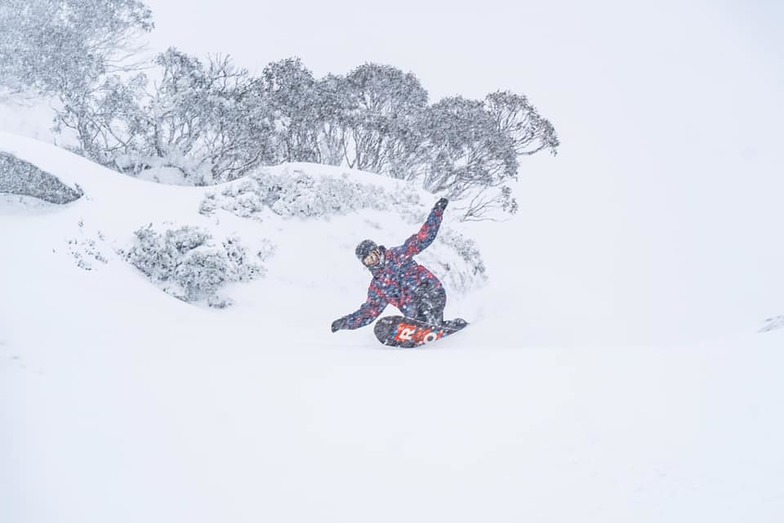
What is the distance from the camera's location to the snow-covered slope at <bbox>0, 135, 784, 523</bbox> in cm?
163

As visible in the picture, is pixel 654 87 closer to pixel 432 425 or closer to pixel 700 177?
pixel 700 177

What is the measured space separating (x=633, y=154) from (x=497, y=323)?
474 cm

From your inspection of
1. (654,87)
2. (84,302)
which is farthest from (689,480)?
(654,87)

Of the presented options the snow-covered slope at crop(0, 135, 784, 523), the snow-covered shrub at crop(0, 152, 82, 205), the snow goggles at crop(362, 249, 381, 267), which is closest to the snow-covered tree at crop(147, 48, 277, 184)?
the snow-covered shrub at crop(0, 152, 82, 205)

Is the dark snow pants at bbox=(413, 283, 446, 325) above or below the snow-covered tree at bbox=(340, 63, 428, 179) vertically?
below

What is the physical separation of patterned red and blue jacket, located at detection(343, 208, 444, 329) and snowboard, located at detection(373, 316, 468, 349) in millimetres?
360

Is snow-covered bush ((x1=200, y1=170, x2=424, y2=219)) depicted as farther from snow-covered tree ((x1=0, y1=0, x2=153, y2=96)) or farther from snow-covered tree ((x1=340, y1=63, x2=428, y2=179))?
snow-covered tree ((x1=0, y1=0, x2=153, y2=96))

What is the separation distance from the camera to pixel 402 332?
5113mm

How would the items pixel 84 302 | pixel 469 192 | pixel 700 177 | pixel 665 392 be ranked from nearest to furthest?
pixel 665 392 < pixel 84 302 < pixel 700 177 < pixel 469 192

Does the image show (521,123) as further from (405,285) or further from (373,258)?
(373,258)

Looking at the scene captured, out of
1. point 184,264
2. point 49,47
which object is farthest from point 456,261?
point 49,47

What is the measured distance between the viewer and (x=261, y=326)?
616 centimetres

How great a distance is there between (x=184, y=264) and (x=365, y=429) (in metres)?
5.27

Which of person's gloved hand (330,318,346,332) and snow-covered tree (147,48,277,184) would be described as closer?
person's gloved hand (330,318,346,332)
